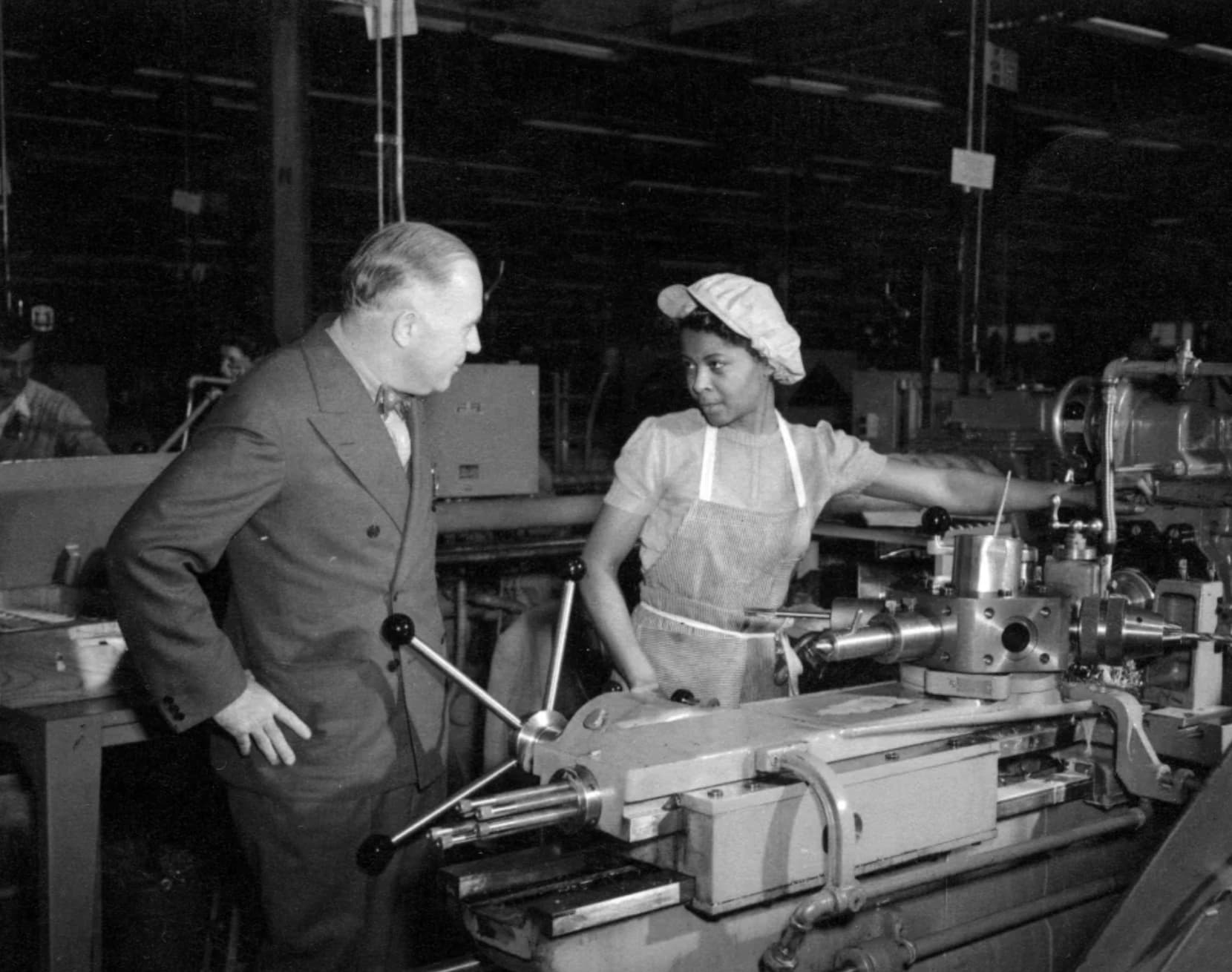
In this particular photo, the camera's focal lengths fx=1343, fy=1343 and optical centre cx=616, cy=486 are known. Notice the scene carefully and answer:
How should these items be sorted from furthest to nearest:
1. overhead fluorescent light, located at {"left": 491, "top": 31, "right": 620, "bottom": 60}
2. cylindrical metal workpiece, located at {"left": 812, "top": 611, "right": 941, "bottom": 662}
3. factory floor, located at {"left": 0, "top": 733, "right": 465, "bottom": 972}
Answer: overhead fluorescent light, located at {"left": 491, "top": 31, "right": 620, "bottom": 60}, factory floor, located at {"left": 0, "top": 733, "right": 465, "bottom": 972}, cylindrical metal workpiece, located at {"left": 812, "top": 611, "right": 941, "bottom": 662}

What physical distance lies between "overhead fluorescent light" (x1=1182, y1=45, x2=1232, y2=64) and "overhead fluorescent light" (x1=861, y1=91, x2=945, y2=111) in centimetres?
118

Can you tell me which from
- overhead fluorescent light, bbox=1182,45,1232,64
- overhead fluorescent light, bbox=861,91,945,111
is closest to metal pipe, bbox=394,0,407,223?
overhead fluorescent light, bbox=861,91,945,111

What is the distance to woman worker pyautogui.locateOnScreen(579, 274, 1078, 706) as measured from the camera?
2.16 m

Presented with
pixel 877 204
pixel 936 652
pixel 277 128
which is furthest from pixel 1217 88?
pixel 936 652

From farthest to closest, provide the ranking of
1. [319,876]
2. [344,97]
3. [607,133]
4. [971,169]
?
[607,133] → [344,97] → [971,169] → [319,876]

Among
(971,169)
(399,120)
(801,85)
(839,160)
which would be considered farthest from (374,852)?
(839,160)

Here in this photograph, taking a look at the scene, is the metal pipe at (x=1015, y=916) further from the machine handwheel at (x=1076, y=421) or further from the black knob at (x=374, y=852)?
the machine handwheel at (x=1076, y=421)

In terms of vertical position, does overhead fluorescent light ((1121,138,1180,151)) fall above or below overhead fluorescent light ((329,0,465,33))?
below

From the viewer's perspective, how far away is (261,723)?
5.57 feet

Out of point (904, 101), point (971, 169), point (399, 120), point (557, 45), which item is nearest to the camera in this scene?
point (399, 120)

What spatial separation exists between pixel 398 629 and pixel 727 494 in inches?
36.7

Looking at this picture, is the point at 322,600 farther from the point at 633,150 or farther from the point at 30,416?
the point at 633,150

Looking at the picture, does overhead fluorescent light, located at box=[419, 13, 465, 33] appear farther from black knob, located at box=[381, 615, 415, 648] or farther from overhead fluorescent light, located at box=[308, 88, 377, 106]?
black knob, located at box=[381, 615, 415, 648]

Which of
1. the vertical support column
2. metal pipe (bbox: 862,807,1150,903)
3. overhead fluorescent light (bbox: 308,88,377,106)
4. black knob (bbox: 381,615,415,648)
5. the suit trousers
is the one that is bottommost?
the suit trousers
